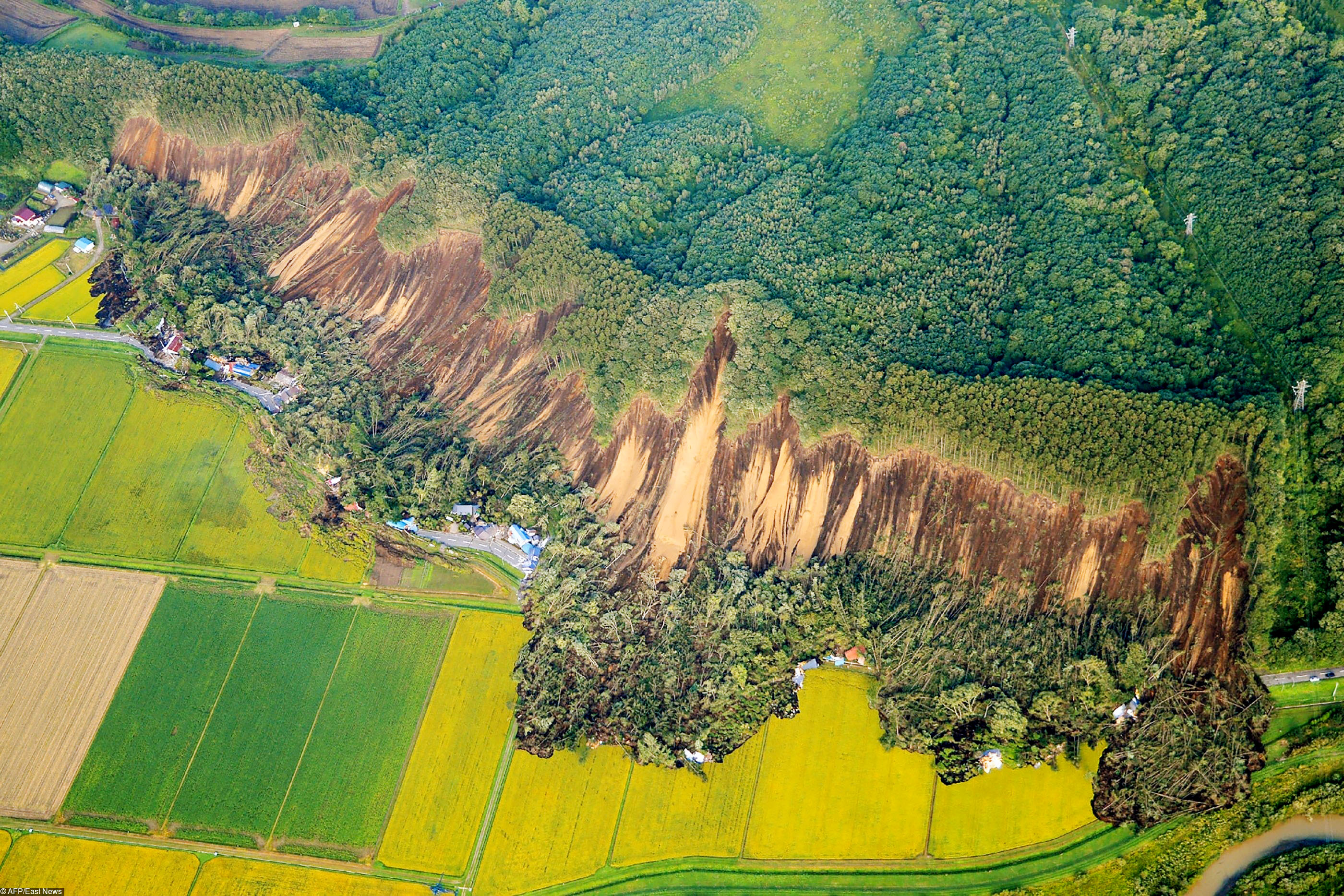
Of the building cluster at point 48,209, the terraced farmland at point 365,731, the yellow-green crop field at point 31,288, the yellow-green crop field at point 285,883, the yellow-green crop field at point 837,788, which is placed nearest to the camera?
the yellow-green crop field at point 837,788

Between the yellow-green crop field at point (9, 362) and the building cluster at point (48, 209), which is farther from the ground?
the building cluster at point (48, 209)

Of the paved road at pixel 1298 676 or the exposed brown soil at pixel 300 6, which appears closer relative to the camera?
the paved road at pixel 1298 676

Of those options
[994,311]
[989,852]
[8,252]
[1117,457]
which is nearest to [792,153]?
[994,311]

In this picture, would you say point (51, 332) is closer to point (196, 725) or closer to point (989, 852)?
point (196, 725)

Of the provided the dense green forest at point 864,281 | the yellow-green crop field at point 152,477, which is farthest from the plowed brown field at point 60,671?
the dense green forest at point 864,281

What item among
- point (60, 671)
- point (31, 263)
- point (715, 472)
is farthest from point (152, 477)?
point (715, 472)

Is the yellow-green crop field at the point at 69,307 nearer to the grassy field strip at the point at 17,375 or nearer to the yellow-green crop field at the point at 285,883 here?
the grassy field strip at the point at 17,375
